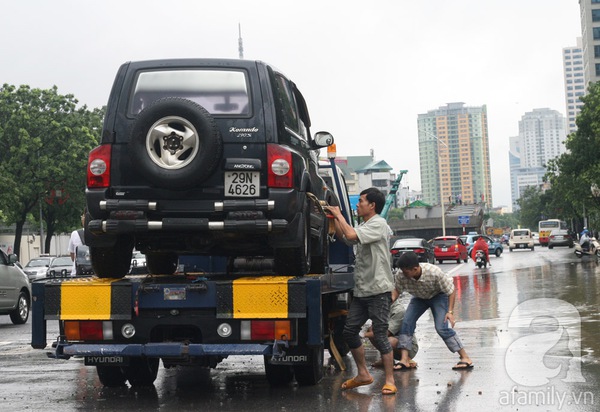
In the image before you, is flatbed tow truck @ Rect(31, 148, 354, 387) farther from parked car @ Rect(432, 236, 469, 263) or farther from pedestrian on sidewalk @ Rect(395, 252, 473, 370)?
parked car @ Rect(432, 236, 469, 263)

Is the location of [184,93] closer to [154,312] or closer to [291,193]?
[291,193]

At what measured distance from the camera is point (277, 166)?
8.38 meters

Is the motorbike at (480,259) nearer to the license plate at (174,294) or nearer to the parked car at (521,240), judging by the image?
the license plate at (174,294)

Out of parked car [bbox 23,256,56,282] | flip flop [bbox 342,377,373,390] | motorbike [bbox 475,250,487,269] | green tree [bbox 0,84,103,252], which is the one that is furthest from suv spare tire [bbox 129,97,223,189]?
green tree [bbox 0,84,103,252]

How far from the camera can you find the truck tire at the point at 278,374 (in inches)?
368

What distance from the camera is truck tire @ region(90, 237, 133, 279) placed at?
8844 mm

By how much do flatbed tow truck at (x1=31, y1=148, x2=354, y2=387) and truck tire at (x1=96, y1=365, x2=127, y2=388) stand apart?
83 cm

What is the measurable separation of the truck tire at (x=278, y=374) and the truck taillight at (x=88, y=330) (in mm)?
1650

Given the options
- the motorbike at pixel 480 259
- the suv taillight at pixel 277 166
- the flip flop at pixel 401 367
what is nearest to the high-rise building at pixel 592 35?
the motorbike at pixel 480 259

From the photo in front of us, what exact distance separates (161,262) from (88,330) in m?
2.51

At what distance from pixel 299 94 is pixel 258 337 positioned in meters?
2.87

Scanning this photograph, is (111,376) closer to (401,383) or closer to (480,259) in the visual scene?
(401,383)

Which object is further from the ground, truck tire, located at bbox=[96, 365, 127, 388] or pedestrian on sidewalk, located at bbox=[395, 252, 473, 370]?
pedestrian on sidewalk, located at bbox=[395, 252, 473, 370]

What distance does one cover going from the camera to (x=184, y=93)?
8664 mm
